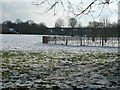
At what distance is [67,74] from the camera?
34.5ft

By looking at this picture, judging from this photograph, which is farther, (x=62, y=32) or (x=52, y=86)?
(x=62, y=32)

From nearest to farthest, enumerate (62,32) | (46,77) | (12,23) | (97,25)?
(46,77) < (97,25) < (62,32) < (12,23)

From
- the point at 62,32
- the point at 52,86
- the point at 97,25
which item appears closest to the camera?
the point at 52,86

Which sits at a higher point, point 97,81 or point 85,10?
point 85,10

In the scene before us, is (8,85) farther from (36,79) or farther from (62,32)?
(62,32)

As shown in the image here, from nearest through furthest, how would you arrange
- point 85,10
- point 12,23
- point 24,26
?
point 85,10 → point 24,26 → point 12,23

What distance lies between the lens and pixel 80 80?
30.5 ft

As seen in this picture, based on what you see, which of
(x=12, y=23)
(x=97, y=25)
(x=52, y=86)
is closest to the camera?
(x=52, y=86)

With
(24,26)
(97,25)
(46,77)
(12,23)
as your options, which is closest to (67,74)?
(46,77)

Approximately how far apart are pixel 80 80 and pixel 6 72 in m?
3.25

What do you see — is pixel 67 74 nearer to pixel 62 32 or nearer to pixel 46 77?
pixel 46 77

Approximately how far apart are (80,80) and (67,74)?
1313 millimetres

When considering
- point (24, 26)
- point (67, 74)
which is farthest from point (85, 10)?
point (24, 26)

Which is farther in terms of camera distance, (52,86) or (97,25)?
(97,25)
